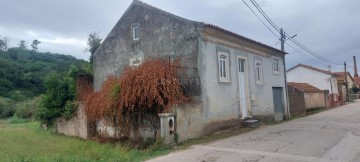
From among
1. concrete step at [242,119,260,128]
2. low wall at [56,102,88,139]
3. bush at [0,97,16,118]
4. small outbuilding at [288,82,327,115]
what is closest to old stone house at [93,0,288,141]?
concrete step at [242,119,260,128]

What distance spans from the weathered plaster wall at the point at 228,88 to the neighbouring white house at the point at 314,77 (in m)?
24.6

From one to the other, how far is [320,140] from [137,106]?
22.2ft

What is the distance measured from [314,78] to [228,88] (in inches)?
1215

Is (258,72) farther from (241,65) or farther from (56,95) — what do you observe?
(56,95)

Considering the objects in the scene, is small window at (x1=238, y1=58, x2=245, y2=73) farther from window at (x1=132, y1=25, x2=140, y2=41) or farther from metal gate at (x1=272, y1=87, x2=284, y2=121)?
window at (x1=132, y1=25, x2=140, y2=41)

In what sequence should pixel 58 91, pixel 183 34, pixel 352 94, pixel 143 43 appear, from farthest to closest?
pixel 352 94, pixel 58 91, pixel 143 43, pixel 183 34

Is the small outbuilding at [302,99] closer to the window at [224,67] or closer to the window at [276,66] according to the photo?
the window at [276,66]

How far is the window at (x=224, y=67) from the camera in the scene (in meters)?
14.8

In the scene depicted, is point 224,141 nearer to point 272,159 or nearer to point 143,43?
point 272,159

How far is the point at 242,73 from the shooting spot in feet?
55.0

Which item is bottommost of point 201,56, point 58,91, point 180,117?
point 180,117

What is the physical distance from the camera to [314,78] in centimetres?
4178

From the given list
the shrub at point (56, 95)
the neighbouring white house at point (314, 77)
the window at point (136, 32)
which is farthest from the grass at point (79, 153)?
the neighbouring white house at point (314, 77)

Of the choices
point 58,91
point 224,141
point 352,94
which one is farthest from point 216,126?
point 352,94
